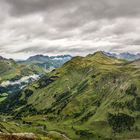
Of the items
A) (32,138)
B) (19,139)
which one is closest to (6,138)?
(19,139)

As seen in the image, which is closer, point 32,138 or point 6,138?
point 6,138

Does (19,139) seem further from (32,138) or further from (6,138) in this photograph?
(32,138)

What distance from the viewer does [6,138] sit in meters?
87.5

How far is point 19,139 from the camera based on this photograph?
3423 inches

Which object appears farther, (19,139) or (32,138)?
(32,138)

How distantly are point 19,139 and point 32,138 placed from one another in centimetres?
980

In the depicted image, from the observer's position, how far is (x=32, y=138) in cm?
9631

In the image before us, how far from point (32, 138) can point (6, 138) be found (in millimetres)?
10700

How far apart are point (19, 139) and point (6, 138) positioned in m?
3.52
